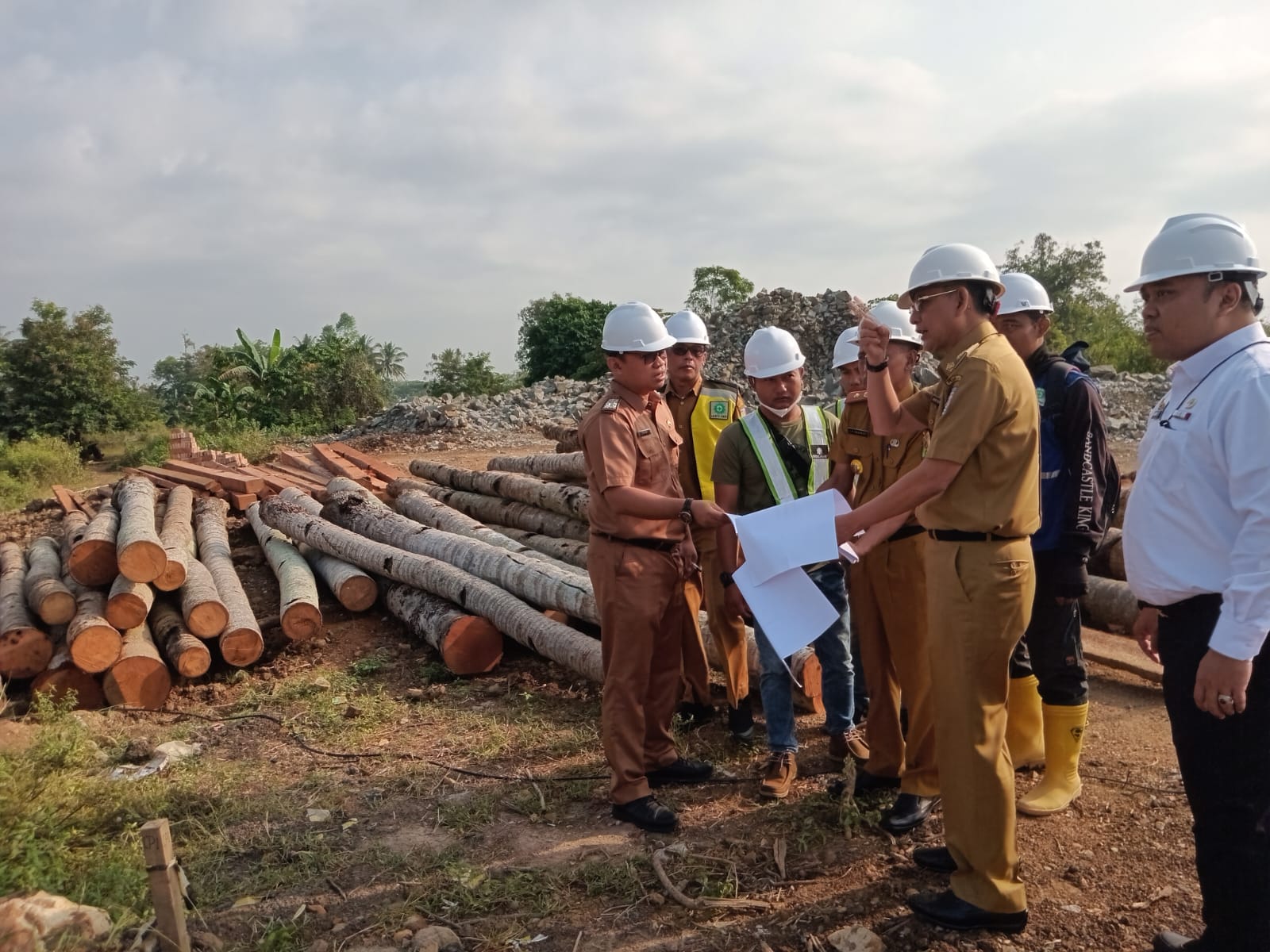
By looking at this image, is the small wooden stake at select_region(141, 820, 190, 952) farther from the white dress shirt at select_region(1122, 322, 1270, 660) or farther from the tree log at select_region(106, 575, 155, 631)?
the tree log at select_region(106, 575, 155, 631)

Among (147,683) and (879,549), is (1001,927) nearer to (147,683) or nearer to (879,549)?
(879,549)

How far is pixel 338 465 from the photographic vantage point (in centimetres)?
1173

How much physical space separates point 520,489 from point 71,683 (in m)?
4.01

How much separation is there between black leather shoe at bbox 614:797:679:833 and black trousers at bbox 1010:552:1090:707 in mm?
1662

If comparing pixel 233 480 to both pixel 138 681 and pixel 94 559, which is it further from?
pixel 138 681

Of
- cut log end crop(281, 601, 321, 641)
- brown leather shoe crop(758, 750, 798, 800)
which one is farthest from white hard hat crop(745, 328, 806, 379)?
cut log end crop(281, 601, 321, 641)

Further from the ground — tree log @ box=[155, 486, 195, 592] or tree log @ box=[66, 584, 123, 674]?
tree log @ box=[155, 486, 195, 592]

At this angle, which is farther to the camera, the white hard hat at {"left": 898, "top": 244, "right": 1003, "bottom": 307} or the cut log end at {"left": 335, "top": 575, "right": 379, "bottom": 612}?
the cut log end at {"left": 335, "top": 575, "right": 379, "bottom": 612}

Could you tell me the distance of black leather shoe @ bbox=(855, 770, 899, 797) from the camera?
391 centimetres

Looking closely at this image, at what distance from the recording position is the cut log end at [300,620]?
6480 mm

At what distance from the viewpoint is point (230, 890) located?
11.2 ft

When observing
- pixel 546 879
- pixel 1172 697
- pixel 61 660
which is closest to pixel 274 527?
pixel 61 660

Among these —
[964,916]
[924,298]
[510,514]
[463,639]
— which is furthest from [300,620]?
[924,298]

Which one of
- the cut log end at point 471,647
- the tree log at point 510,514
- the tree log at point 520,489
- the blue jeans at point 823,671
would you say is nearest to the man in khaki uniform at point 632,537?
the blue jeans at point 823,671
